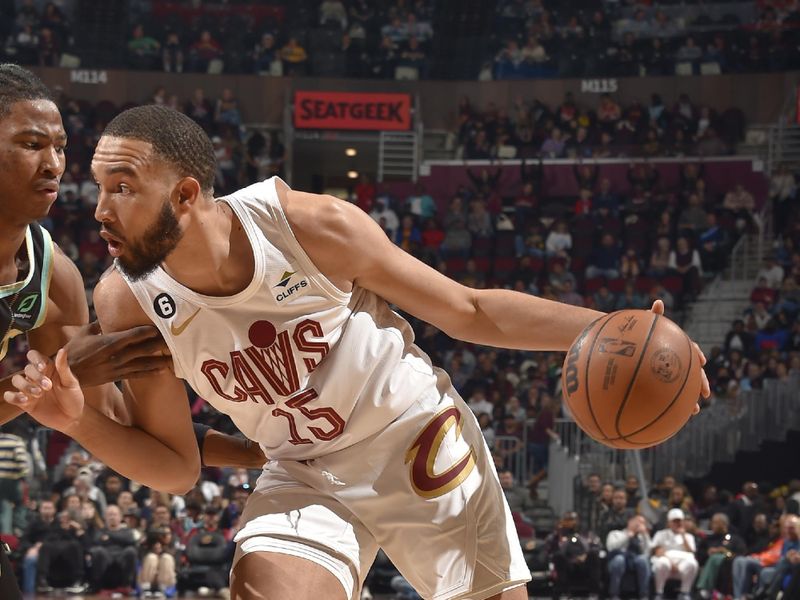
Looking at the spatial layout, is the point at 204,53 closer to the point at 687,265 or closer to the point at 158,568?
the point at 687,265

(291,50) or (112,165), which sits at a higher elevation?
(291,50)

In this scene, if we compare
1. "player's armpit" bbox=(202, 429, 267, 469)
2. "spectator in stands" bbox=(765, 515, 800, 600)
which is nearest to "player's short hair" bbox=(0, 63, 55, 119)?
"player's armpit" bbox=(202, 429, 267, 469)

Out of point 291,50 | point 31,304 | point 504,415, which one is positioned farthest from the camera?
point 291,50

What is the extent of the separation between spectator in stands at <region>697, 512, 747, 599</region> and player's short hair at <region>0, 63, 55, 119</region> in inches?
395

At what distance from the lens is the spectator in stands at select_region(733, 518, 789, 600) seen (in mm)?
11641

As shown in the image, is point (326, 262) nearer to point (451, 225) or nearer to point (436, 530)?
point (436, 530)

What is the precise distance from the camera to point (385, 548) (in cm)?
340

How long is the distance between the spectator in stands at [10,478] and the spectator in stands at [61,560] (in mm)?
439

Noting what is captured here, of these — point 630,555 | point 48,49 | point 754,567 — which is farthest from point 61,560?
point 48,49

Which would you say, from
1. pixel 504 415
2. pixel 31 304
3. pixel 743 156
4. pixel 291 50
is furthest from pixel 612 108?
pixel 31 304

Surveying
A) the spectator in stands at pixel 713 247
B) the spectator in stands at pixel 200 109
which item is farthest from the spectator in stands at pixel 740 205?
the spectator in stands at pixel 200 109

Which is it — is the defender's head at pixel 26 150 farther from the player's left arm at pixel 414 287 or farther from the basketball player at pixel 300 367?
the player's left arm at pixel 414 287

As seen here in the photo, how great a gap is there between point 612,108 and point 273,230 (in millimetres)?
17514

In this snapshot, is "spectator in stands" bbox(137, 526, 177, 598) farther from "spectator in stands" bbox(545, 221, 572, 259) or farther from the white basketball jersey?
the white basketball jersey
